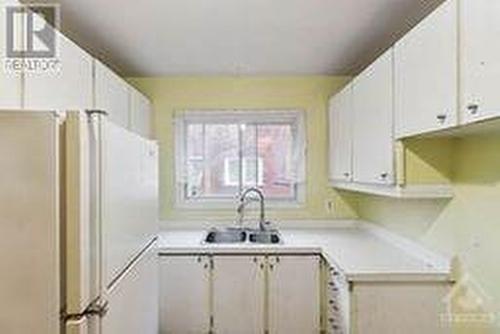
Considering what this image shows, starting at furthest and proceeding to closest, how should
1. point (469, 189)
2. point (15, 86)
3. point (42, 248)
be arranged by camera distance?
1. point (469, 189)
2. point (15, 86)
3. point (42, 248)

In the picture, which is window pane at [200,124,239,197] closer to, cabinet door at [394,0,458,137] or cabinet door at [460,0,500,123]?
cabinet door at [394,0,458,137]

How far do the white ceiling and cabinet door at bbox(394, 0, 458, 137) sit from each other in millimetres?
356

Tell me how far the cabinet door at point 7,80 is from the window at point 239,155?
2.55m

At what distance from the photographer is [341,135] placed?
376 cm

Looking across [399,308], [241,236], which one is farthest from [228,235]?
[399,308]

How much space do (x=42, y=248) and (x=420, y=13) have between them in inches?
86.9

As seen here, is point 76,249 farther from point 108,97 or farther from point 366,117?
point 366,117

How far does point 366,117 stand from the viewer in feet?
10.1

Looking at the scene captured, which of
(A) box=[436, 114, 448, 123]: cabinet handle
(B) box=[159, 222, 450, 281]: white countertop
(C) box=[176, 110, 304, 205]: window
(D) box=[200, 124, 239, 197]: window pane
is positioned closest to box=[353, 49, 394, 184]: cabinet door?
(B) box=[159, 222, 450, 281]: white countertop

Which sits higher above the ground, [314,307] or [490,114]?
[490,114]

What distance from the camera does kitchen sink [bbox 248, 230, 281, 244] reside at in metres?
3.88

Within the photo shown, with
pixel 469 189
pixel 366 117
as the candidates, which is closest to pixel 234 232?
pixel 366 117

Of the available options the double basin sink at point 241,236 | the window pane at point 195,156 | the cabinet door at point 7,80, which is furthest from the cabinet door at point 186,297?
the cabinet door at point 7,80

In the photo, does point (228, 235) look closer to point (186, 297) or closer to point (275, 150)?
point (186, 297)
